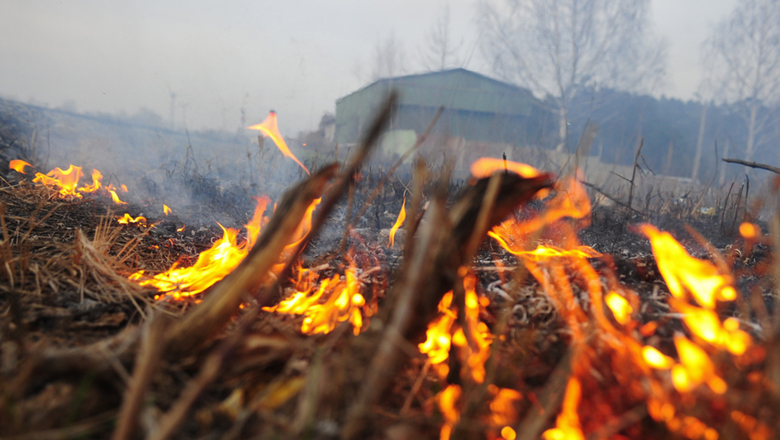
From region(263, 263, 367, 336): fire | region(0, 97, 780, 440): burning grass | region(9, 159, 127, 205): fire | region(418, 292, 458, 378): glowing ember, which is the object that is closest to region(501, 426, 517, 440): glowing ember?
region(0, 97, 780, 440): burning grass

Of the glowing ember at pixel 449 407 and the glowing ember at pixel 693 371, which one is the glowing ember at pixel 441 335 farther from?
the glowing ember at pixel 693 371

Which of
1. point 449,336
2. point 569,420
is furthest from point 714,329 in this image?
point 449,336

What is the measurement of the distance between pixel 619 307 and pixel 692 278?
398 mm

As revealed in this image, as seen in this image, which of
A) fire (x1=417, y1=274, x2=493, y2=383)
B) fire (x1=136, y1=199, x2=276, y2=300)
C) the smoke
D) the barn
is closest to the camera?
fire (x1=417, y1=274, x2=493, y2=383)

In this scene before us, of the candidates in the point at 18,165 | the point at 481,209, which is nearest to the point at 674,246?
the point at 481,209

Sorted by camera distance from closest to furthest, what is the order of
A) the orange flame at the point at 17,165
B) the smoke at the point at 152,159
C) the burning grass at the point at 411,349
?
1. the burning grass at the point at 411,349
2. the orange flame at the point at 17,165
3. the smoke at the point at 152,159

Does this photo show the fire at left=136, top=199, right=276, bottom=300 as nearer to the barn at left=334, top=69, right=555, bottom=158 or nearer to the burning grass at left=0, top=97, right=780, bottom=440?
the burning grass at left=0, top=97, right=780, bottom=440

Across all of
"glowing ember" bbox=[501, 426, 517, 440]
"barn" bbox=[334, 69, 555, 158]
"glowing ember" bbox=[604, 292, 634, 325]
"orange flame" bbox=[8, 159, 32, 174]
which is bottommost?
"glowing ember" bbox=[501, 426, 517, 440]

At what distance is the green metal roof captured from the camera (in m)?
19.2

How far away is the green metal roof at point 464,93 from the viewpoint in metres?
19.2

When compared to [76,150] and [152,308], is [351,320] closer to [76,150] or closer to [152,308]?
[152,308]

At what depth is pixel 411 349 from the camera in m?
1.18

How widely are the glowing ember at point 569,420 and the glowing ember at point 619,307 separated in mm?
529

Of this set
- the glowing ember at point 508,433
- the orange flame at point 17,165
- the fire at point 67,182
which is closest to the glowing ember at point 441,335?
the glowing ember at point 508,433
